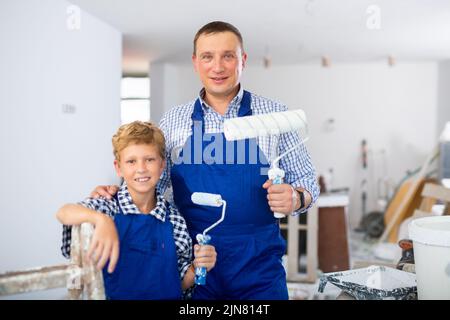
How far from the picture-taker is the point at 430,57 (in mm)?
5801

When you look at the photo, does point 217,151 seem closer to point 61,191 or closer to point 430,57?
point 61,191

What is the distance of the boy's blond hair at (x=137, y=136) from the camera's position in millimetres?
1122

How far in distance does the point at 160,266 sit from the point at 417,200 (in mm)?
4514

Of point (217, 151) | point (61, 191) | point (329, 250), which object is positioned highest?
point (217, 151)

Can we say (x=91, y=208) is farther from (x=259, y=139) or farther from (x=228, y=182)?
(x=259, y=139)

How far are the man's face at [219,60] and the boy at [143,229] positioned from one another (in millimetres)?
210

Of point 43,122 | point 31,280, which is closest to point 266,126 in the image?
point 31,280

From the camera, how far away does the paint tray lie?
1.11 meters

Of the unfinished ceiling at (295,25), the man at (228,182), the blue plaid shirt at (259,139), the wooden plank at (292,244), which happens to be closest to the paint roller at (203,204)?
the man at (228,182)

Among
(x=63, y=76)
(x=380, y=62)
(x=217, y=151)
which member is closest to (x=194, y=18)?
(x=63, y=76)

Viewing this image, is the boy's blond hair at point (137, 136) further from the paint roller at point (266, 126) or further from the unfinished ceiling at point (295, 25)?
the unfinished ceiling at point (295, 25)

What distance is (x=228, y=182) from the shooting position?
49.2 inches

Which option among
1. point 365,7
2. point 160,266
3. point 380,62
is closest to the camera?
point 160,266

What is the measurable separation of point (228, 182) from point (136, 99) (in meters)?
5.53
